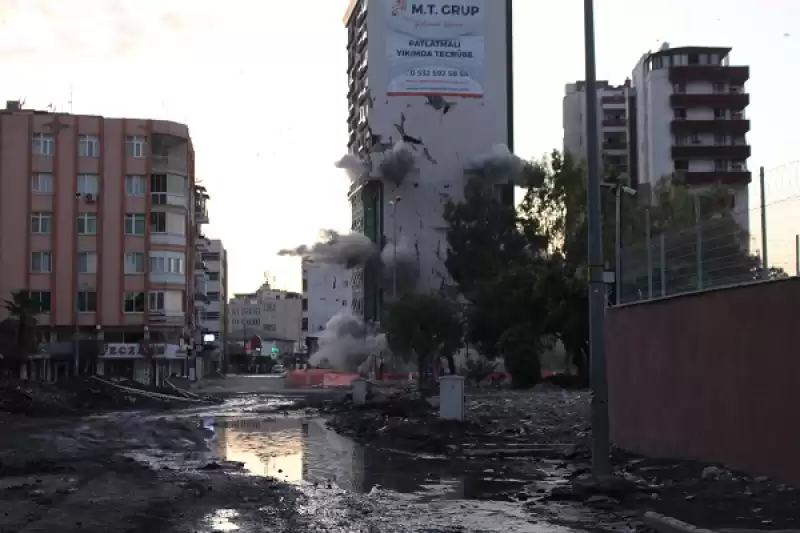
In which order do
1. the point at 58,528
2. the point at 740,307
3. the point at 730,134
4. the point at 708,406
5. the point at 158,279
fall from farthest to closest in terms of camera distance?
the point at 730,134, the point at 158,279, the point at 708,406, the point at 740,307, the point at 58,528

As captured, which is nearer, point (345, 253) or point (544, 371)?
point (544, 371)

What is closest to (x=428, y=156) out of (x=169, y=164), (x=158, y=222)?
(x=169, y=164)

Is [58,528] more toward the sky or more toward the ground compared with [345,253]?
more toward the ground

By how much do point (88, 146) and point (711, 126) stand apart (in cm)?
5452

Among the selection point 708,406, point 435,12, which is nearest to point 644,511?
point 708,406

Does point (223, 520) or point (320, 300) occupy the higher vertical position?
point (320, 300)

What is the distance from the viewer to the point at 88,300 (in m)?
69.6

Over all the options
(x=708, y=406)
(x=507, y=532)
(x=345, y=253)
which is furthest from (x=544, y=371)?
(x=507, y=532)

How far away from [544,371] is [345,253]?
81.3 ft

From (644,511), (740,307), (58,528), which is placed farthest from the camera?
(740,307)

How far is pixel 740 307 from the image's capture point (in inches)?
531

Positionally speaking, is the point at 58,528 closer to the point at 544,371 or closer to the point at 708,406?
the point at 708,406

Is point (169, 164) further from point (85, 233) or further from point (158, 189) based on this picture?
point (85, 233)

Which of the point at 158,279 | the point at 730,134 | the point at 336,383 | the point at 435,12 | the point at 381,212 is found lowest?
the point at 336,383
